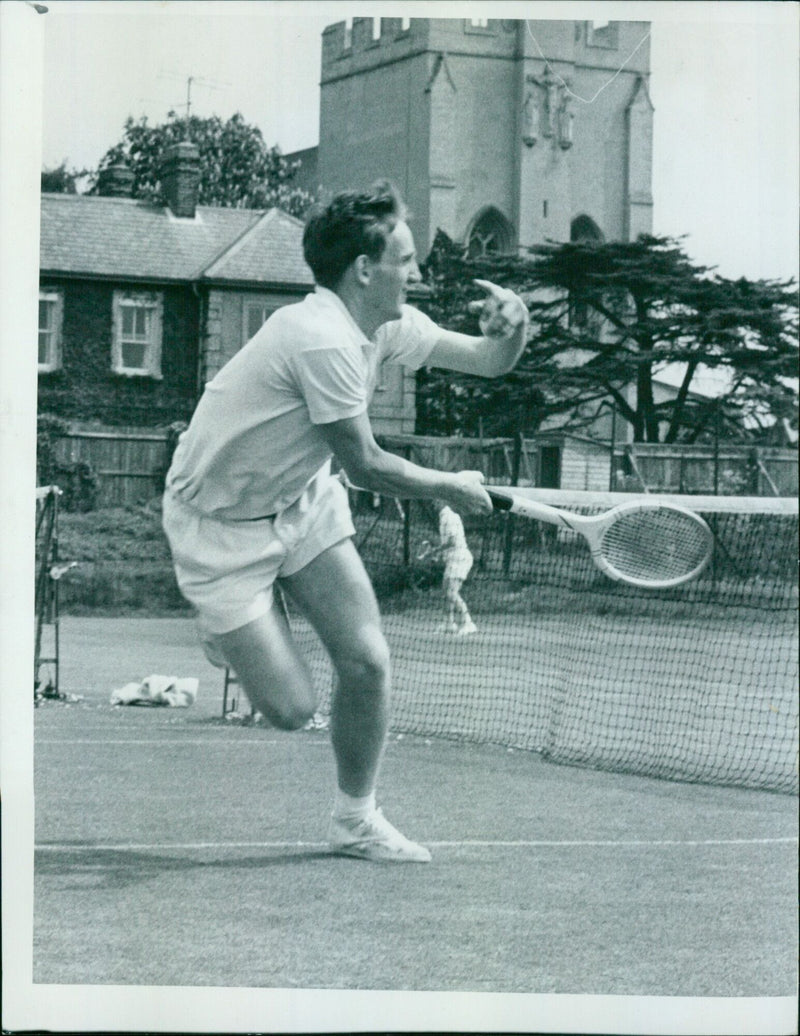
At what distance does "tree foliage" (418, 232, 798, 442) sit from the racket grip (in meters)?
0.60

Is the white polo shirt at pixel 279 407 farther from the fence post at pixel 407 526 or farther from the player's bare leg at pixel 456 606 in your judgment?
the player's bare leg at pixel 456 606

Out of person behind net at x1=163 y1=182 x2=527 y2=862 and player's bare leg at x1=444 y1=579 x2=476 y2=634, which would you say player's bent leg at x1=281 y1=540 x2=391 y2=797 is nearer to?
person behind net at x1=163 y1=182 x2=527 y2=862

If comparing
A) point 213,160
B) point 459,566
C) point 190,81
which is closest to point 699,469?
point 459,566

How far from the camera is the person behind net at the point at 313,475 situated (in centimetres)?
469

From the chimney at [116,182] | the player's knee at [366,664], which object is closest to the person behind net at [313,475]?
the player's knee at [366,664]

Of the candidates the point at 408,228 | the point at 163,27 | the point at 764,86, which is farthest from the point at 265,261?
the point at 764,86

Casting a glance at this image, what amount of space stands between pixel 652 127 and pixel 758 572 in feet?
5.37

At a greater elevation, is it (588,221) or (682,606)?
(588,221)

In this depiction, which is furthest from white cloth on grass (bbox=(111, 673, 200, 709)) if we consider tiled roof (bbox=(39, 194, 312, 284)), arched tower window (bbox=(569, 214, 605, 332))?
arched tower window (bbox=(569, 214, 605, 332))

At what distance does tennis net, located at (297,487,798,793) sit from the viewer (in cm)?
532

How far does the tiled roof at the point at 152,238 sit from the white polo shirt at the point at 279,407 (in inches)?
13.1

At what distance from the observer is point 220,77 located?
17.0ft

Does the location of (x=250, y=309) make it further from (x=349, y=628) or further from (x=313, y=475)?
(x=349, y=628)

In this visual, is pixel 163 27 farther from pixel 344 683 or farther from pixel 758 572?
pixel 758 572
